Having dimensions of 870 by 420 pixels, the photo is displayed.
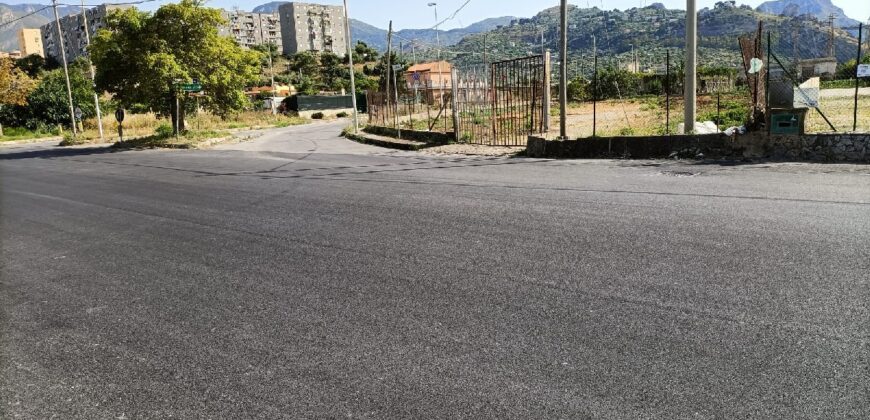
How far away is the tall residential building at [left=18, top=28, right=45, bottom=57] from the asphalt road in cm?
20092

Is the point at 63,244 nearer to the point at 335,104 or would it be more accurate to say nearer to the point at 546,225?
the point at 546,225

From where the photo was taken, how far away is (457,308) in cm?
468

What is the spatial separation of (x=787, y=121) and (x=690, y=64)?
275 cm

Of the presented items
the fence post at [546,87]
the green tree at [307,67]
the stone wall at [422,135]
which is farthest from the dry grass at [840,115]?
the green tree at [307,67]

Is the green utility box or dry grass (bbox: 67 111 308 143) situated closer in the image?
the green utility box

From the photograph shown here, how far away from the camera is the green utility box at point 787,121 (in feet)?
40.9

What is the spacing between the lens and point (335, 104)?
228ft

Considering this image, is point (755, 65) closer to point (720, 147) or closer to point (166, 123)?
point (720, 147)

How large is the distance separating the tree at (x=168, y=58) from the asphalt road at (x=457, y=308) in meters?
20.6

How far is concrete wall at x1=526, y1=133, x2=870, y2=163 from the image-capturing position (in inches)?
467

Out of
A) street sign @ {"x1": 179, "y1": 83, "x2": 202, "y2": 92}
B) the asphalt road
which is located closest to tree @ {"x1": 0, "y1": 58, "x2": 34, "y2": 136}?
street sign @ {"x1": 179, "y1": 83, "x2": 202, "y2": 92}

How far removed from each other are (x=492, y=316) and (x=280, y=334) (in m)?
1.51

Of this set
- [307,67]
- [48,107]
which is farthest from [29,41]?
[48,107]

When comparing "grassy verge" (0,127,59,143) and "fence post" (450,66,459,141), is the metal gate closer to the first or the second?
"fence post" (450,66,459,141)
